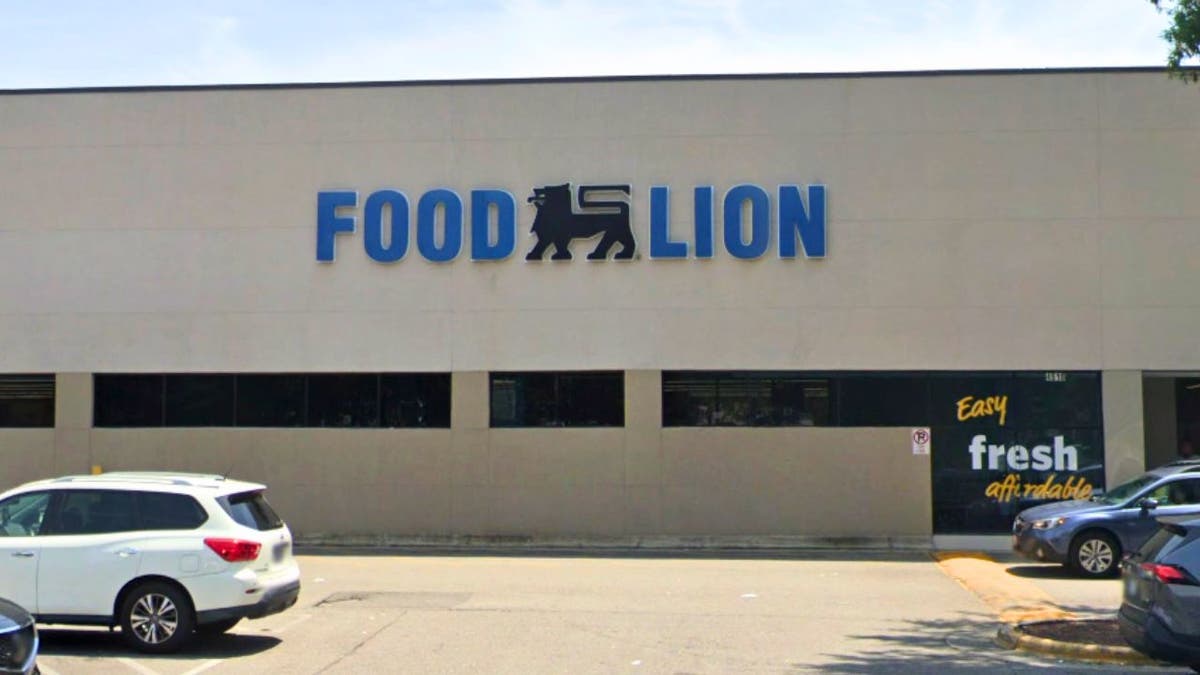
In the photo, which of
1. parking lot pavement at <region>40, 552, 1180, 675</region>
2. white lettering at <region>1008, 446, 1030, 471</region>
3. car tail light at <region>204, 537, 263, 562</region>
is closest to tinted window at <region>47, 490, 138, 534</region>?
car tail light at <region>204, 537, 263, 562</region>

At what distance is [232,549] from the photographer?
487 inches

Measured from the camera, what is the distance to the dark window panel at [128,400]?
2425 centimetres

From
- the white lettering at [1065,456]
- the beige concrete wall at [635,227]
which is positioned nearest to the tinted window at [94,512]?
the beige concrete wall at [635,227]

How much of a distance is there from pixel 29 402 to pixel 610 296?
1110 cm

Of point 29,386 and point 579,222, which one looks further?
point 29,386

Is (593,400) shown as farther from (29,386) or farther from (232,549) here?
(232,549)

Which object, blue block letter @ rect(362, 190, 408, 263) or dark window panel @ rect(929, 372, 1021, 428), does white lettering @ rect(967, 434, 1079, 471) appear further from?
blue block letter @ rect(362, 190, 408, 263)

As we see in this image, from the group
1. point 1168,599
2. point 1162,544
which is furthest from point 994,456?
point 1168,599

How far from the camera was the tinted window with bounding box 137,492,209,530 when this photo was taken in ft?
41.2

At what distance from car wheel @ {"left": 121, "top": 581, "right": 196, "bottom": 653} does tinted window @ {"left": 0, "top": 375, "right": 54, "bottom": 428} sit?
13.5m

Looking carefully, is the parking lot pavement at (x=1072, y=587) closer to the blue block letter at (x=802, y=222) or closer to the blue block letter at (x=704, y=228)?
the blue block letter at (x=802, y=222)

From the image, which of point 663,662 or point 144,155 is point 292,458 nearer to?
point 144,155

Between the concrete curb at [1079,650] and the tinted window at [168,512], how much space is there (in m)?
8.11

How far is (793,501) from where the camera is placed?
75.3 ft
